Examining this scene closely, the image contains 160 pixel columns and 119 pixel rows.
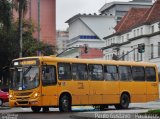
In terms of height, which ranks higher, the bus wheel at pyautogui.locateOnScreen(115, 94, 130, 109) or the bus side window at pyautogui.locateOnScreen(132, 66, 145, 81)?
the bus side window at pyautogui.locateOnScreen(132, 66, 145, 81)

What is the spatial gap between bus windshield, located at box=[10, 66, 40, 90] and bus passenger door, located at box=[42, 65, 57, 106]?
1.48 ft

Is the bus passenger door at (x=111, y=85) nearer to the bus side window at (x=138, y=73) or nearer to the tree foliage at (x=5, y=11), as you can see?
the bus side window at (x=138, y=73)

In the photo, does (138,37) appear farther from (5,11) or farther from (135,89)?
(135,89)

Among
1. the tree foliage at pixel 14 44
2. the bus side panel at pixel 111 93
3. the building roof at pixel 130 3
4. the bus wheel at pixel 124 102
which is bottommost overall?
the bus wheel at pixel 124 102

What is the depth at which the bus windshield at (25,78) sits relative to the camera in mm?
29609

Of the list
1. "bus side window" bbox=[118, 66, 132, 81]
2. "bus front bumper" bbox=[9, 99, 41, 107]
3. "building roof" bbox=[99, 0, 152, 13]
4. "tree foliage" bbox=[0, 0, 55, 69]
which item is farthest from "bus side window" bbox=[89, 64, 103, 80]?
"building roof" bbox=[99, 0, 152, 13]

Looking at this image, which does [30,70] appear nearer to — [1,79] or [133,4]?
[1,79]

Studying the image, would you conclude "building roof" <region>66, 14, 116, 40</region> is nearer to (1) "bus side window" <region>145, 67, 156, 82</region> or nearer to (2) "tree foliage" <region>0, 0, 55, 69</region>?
(2) "tree foliage" <region>0, 0, 55, 69</region>

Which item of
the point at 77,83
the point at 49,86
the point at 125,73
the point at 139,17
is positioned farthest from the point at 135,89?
the point at 139,17

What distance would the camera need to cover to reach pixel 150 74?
37.5m

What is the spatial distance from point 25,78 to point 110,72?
6.88 metres

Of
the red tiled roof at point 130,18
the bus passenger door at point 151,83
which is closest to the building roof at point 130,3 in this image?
the red tiled roof at point 130,18

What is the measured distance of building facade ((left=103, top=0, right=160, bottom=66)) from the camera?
3571 inches

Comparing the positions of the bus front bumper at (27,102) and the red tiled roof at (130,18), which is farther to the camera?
the red tiled roof at (130,18)
